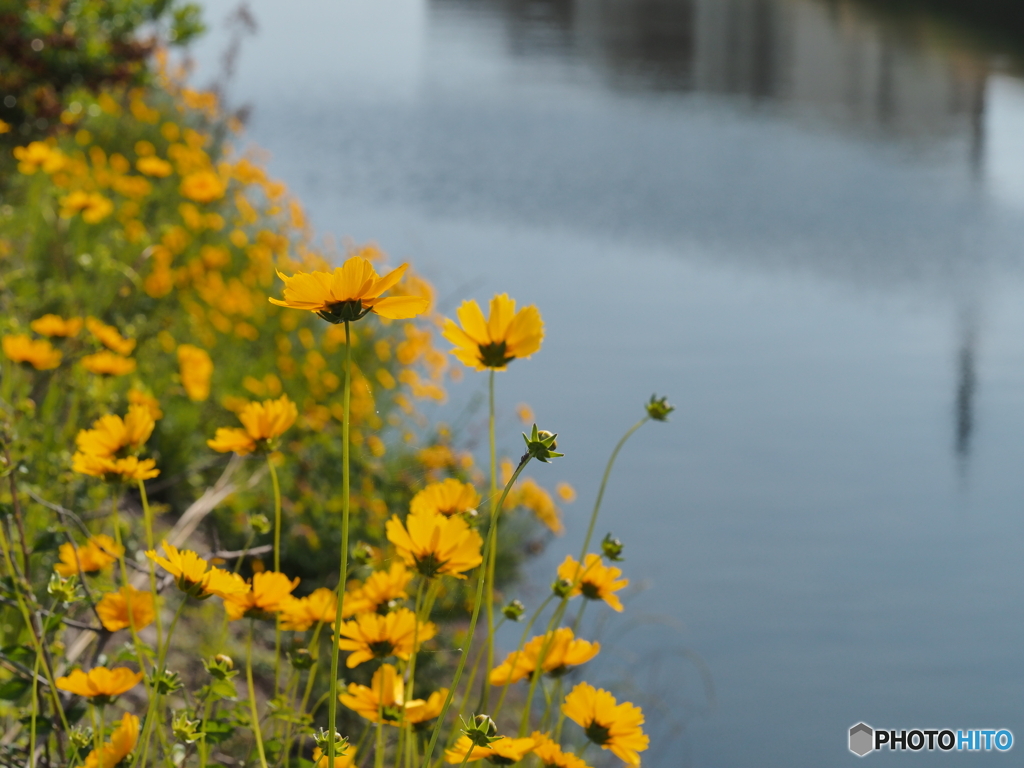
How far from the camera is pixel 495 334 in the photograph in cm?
101

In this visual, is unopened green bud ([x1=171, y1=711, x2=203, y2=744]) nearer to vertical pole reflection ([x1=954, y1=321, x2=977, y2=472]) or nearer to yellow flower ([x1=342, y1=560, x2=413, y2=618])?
yellow flower ([x1=342, y1=560, x2=413, y2=618])

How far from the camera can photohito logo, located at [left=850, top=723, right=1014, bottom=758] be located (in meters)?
2.82

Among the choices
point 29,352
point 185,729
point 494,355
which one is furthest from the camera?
point 29,352

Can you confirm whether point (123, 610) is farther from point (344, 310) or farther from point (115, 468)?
point (344, 310)

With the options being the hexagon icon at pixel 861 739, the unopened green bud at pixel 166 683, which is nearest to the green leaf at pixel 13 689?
the unopened green bud at pixel 166 683

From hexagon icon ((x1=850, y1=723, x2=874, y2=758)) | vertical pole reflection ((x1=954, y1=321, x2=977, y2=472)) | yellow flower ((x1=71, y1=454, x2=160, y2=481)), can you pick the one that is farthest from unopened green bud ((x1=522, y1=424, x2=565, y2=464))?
vertical pole reflection ((x1=954, y1=321, x2=977, y2=472))

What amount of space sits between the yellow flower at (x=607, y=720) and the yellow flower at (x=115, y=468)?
19.9 inches

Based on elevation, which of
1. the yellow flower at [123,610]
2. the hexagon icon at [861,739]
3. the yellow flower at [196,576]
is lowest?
the hexagon icon at [861,739]

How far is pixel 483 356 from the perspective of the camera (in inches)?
39.8

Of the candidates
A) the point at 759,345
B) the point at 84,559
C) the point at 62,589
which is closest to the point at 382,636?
the point at 62,589

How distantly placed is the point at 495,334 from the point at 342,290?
247 mm

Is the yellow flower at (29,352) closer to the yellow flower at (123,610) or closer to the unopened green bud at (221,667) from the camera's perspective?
the yellow flower at (123,610)

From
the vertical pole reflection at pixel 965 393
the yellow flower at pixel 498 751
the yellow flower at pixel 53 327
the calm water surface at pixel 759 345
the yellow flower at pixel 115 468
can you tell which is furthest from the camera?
the vertical pole reflection at pixel 965 393

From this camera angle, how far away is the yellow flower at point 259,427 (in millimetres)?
1072
